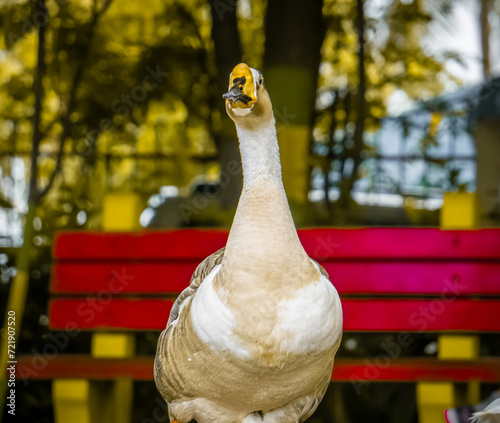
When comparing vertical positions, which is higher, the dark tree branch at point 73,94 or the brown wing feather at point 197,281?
the dark tree branch at point 73,94

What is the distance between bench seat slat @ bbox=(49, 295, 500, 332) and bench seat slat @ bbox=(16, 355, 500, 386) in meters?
0.18

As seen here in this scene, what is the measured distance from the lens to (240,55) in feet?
13.0

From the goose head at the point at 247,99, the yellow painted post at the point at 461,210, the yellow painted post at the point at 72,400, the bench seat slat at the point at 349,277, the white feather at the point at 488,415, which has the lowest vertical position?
the yellow painted post at the point at 72,400

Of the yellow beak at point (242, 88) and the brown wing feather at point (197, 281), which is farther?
the brown wing feather at point (197, 281)

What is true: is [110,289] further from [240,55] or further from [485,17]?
[485,17]

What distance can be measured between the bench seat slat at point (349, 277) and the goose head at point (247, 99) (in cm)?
126

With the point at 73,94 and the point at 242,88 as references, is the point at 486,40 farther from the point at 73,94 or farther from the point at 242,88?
the point at 242,88

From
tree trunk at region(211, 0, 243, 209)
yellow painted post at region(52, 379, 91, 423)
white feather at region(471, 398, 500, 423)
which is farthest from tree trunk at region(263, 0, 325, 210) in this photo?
white feather at region(471, 398, 500, 423)

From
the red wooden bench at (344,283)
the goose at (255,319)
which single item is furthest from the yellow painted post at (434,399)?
the goose at (255,319)

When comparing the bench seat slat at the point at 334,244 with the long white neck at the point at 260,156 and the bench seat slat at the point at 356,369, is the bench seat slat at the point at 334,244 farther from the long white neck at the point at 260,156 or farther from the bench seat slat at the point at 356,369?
the long white neck at the point at 260,156

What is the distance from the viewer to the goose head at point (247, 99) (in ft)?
6.18

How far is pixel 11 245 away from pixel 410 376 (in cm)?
286

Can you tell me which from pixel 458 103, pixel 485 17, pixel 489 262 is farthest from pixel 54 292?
pixel 485 17

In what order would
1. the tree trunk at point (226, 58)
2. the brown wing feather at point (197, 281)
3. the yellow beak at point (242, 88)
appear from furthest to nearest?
the tree trunk at point (226, 58)
the brown wing feather at point (197, 281)
the yellow beak at point (242, 88)
